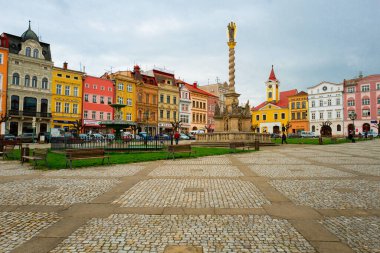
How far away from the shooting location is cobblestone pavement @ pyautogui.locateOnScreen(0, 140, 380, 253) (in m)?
3.73

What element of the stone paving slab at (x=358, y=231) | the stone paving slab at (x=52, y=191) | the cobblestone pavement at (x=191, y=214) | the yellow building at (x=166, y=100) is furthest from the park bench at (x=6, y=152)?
the yellow building at (x=166, y=100)

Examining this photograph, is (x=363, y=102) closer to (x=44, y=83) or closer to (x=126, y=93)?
(x=126, y=93)

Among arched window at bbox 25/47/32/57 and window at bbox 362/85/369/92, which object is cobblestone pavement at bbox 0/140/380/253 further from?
window at bbox 362/85/369/92

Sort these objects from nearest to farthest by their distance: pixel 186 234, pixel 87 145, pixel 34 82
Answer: pixel 186 234 → pixel 87 145 → pixel 34 82

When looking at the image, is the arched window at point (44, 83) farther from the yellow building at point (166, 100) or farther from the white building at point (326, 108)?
the white building at point (326, 108)

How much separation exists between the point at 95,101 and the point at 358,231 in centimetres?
4855

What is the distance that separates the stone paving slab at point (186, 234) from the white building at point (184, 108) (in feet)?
186

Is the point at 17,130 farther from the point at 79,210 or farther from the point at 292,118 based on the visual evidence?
the point at 292,118

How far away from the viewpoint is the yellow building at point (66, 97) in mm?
42806

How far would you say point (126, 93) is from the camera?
5138 cm

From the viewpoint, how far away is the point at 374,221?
15.2ft

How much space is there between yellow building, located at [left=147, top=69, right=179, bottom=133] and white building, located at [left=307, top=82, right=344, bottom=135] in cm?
3590

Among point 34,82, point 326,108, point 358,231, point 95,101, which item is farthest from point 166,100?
point 358,231

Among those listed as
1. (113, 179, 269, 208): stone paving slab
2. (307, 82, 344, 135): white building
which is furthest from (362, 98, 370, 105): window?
(113, 179, 269, 208): stone paving slab
